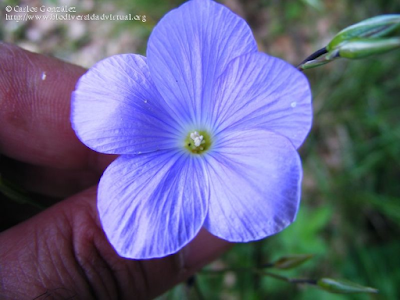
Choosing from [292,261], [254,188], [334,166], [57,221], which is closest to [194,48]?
[254,188]

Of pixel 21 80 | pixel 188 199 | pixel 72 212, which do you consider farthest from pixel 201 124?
pixel 21 80

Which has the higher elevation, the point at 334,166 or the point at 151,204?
the point at 151,204

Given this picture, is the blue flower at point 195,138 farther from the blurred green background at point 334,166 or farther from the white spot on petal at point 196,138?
the blurred green background at point 334,166

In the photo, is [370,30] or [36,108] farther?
[36,108]

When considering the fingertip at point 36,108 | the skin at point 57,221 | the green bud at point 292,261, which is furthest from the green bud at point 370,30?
the fingertip at point 36,108

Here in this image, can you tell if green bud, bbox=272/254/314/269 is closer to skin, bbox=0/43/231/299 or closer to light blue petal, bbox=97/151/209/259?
skin, bbox=0/43/231/299

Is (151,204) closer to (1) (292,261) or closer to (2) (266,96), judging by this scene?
(2) (266,96)
